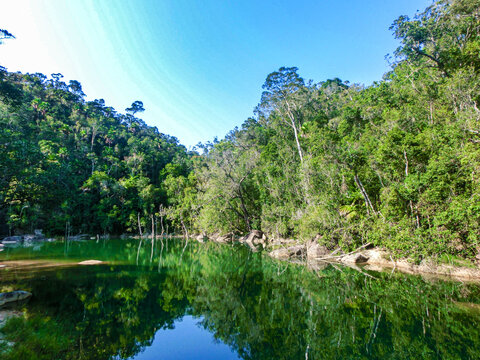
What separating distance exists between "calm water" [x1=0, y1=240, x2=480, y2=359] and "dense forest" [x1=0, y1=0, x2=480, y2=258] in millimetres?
3725

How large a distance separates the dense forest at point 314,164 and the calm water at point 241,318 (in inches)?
147

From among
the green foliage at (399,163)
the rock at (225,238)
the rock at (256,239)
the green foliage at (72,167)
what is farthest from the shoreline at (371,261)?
the green foliage at (72,167)

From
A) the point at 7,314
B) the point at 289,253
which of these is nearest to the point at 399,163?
the point at 289,253

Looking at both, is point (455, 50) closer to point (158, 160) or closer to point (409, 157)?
point (409, 157)

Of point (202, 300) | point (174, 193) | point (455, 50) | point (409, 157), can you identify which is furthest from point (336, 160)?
point (174, 193)

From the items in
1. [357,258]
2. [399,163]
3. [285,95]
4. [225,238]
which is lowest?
Answer: [225,238]

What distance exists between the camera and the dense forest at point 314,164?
11.8 m

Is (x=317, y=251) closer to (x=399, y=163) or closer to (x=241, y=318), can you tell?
(x=399, y=163)

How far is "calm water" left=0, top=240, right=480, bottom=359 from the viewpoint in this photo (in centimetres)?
528

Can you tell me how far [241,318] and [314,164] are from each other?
50.9 ft

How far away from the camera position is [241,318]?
7148 mm

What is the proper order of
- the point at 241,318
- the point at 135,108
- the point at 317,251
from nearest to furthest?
the point at 241,318, the point at 317,251, the point at 135,108

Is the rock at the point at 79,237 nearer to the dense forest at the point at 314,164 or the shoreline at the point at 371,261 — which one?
the dense forest at the point at 314,164

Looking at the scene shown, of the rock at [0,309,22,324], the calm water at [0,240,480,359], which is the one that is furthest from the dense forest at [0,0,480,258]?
the rock at [0,309,22,324]
